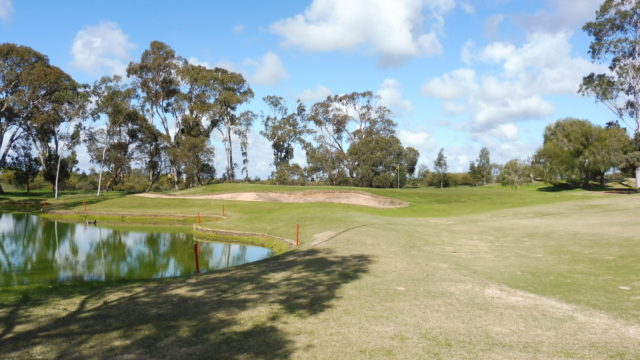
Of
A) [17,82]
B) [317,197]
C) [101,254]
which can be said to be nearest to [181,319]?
[101,254]

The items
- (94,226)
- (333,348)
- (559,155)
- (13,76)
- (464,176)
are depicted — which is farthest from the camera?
(464,176)

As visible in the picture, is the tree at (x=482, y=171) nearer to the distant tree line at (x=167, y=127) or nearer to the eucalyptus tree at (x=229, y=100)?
the distant tree line at (x=167, y=127)

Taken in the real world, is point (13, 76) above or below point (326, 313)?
above

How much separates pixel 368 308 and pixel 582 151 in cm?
6356

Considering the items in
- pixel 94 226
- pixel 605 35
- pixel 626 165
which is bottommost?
pixel 94 226

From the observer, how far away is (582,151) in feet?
197

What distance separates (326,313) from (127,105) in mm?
64089

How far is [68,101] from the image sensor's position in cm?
5578

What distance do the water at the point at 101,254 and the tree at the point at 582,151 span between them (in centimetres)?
5328

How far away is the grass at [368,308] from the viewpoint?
6.90 m

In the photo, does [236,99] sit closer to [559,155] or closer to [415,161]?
[415,161]

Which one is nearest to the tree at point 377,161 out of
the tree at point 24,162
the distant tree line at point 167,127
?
the distant tree line at point 167,127

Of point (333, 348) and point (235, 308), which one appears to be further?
point (235, 308)

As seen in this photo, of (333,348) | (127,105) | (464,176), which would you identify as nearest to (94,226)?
(127,105)
